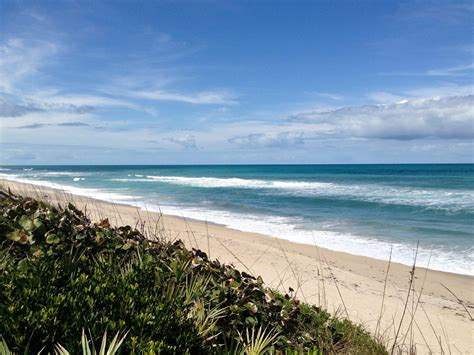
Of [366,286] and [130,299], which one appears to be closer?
→ [130,299]

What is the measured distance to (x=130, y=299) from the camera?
8.44ft

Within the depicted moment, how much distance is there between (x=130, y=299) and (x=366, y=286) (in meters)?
7.09

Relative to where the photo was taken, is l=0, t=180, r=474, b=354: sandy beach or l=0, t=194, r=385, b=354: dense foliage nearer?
l=0, t=194, r=385, b=354: dense foliage


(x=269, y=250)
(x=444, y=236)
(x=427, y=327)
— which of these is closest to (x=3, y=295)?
(x=427, y=327)

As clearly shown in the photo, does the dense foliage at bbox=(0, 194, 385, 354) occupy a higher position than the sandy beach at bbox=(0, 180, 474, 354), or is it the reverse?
the dense foliage at bbox=(0, 194, 385, 354)

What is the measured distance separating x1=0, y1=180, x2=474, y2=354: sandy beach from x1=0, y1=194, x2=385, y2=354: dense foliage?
1.03 m

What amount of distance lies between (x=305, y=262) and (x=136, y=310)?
7938 mm

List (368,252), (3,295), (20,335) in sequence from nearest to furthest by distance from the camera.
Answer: (20,335) → (3,295) → (368,252)

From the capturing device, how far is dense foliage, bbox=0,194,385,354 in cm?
225

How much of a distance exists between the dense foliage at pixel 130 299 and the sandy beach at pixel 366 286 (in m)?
1.03

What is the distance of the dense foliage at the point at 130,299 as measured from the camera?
2248 millimetres

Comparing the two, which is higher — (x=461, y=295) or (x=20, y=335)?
(x=20, y=335)

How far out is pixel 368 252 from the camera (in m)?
11.7

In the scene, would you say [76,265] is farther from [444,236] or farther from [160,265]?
[444,236]
